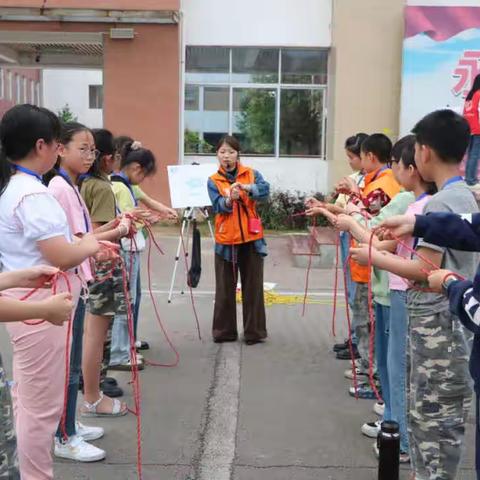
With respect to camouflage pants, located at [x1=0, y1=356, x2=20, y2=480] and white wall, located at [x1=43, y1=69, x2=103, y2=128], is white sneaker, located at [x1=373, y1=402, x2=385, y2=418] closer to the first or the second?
camouflage pants, located at [x1=0, y1=356, x2=20, y2=480]

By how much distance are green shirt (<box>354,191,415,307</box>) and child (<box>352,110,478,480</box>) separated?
678 mm

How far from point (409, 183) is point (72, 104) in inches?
1219

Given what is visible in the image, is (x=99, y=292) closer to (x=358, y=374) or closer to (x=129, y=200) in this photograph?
(x=129, y=200)

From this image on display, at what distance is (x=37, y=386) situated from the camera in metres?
3.03

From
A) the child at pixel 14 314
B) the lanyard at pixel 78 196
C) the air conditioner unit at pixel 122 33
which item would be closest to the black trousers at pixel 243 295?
the lanyard at pixel 78 196

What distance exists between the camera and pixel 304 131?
15.5m

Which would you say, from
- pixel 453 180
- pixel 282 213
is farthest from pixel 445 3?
pixel 453 180

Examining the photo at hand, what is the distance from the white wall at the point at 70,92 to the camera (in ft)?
106

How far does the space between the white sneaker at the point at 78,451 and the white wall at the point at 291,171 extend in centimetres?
1142

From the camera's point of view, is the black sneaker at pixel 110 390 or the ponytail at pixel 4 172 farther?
the black sneaker at pixel 110 390

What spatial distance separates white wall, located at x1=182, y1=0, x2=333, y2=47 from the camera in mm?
14367

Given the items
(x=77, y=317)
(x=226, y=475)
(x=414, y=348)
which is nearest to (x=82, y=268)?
(x=77, y=317)

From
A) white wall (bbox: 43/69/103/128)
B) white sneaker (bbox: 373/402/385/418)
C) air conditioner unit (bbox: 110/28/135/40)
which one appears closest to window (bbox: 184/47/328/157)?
air conditioner unit (bbox: 110/28/135/40)

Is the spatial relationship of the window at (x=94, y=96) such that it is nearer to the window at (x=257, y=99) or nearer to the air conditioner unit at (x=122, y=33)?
the window at (x=257, y=99)
